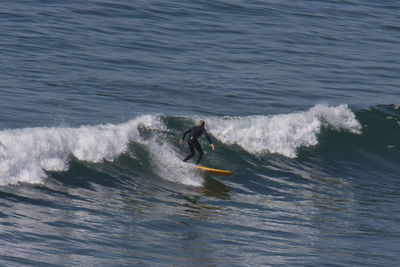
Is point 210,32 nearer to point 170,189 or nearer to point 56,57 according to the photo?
point 56,57

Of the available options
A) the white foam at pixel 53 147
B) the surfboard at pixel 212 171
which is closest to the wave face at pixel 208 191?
the white foam at pixel 53 147

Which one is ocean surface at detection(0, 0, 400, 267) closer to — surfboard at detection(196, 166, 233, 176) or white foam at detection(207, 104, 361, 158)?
white foam at detection(207, 104, 361, 158)

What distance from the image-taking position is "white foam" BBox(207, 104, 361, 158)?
2044 centimetres

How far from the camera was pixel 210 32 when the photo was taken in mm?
33562

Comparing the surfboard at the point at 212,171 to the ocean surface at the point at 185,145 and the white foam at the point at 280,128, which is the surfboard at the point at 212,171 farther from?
the white foam at the point at 280,128

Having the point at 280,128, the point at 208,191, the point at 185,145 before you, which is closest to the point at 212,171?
the point at 208,191

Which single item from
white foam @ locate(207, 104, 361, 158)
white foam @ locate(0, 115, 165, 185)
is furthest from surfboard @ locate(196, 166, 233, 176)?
white foam @ locate(207, 104, 361, 158)

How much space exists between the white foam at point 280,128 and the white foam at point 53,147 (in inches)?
116

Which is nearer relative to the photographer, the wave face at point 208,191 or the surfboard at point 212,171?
the wave face at point 208,191

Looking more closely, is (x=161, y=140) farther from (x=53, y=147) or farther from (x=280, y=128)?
(x=280, y=128)

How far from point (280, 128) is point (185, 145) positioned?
11.6ft

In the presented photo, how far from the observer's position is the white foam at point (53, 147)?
15367mm

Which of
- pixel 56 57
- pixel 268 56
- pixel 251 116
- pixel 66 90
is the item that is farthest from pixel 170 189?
pixel 268 56

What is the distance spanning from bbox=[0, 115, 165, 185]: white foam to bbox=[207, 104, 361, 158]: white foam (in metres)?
2.95
